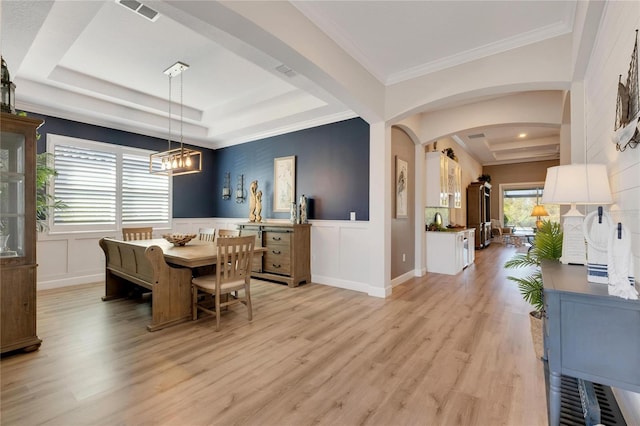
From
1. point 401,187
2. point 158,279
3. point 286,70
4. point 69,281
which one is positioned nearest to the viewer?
point 158,279

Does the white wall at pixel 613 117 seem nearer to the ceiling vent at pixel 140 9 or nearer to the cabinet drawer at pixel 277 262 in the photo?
the ceiling vent at pixel 140 9

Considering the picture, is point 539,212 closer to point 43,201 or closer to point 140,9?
point 140,9

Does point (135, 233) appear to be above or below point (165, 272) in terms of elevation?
above

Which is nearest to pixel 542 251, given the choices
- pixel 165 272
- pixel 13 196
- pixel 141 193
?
pixel 165 272

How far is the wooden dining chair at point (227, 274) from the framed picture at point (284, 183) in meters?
2.35

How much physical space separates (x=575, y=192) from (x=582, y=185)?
0.06 m

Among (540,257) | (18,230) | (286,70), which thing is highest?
(286,70)

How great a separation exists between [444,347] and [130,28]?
14.8 feet

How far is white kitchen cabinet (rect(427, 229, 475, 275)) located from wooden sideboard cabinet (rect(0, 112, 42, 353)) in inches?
232

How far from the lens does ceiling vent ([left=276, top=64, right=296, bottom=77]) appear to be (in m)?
3.37

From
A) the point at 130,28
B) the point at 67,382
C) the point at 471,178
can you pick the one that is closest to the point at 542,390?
the point at 67,382

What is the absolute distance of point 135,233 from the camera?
4637 millimetres

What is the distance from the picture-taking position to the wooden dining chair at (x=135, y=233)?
450 cm

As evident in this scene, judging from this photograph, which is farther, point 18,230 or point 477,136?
point 477,136
